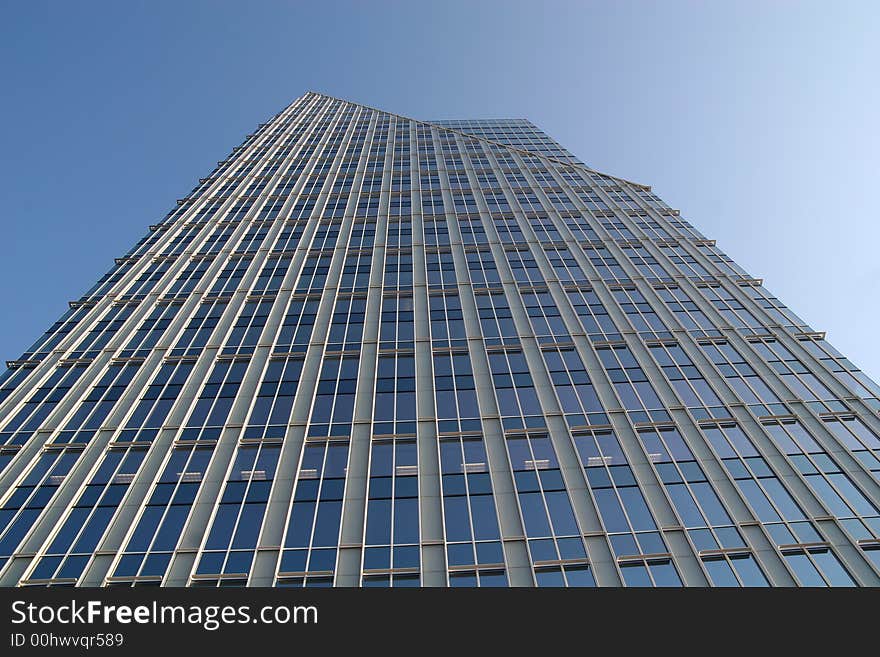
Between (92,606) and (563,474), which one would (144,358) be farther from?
(563,474)

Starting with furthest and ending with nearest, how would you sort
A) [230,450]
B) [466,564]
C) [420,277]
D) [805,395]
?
1. [420,277]
2. [805,395]
3. [230,450]
4. [466,564]

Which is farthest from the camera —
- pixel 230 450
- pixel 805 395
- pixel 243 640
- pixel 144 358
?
pixel 144 358

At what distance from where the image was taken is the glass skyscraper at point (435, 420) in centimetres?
2109

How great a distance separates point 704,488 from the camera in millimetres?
23906

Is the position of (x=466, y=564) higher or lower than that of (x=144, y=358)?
lower

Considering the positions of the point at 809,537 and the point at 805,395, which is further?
the point at 805,395

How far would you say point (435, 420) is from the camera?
27547 mm

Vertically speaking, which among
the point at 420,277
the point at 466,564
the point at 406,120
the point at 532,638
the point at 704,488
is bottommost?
the point at 532,638

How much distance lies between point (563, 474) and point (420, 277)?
19395mm

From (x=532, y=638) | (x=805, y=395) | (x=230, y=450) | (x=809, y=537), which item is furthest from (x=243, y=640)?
(x=805, y=395)

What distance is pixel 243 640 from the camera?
1360 centimetres

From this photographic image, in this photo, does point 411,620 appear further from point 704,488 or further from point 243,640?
point 704,488

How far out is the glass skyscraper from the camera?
830 inches

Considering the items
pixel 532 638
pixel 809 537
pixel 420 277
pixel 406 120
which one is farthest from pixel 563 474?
pixel 406 120
